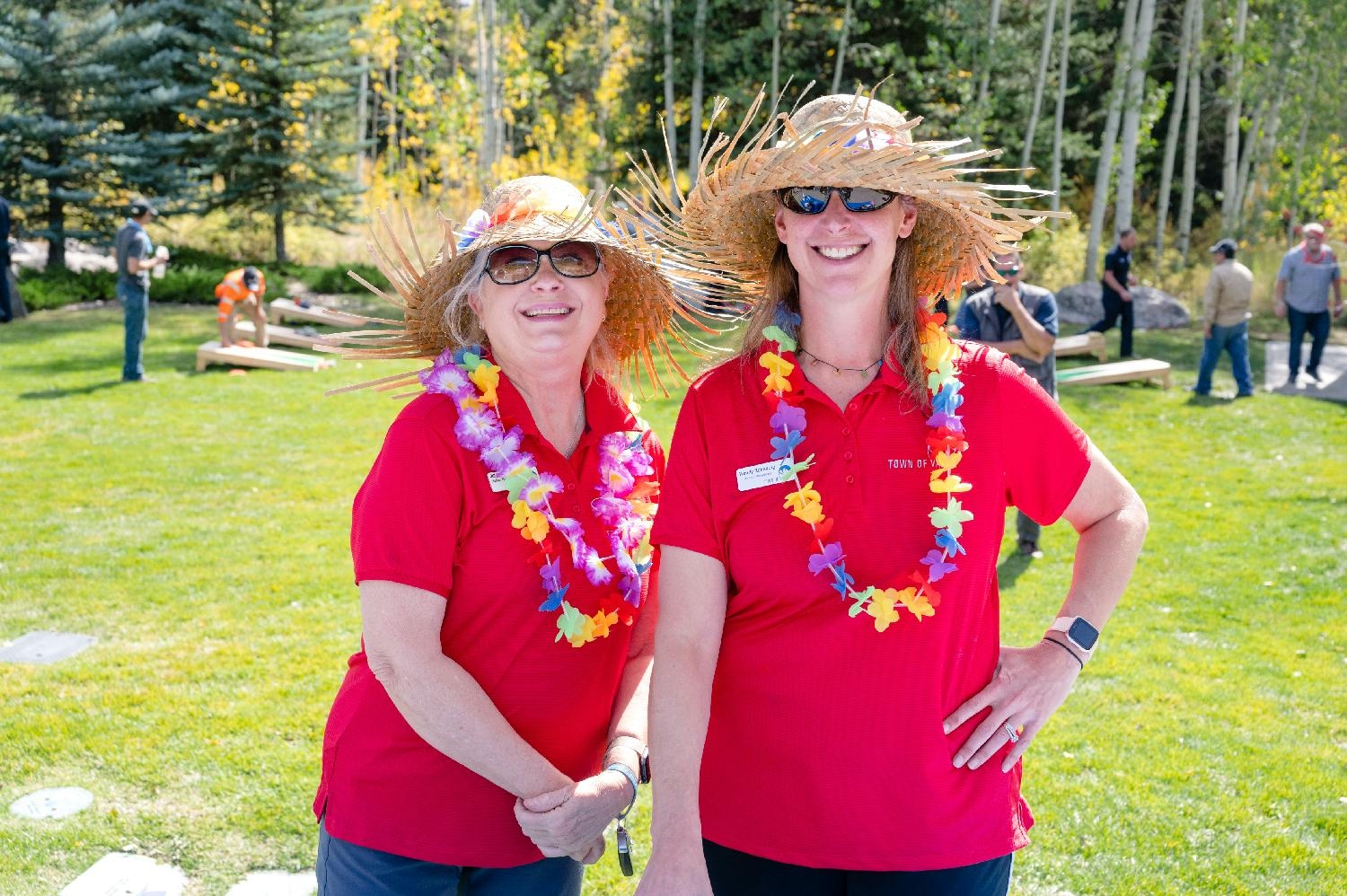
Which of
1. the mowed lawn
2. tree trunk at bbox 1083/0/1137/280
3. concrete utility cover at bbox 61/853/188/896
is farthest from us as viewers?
tree trunk at bbox 1083/0/1137/280

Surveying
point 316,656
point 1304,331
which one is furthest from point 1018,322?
point 1304,331

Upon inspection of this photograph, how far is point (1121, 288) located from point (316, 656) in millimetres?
13118

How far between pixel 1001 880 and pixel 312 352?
14.9 metres

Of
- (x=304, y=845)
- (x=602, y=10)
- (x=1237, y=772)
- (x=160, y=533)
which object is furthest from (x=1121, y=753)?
(x=602, y=10)

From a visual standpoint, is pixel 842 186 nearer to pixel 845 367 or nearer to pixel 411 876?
pixel 845 367

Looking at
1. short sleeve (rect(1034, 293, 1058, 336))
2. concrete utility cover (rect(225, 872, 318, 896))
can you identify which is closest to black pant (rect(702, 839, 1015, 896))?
concrete utility cover (rect(225, 872, 318, 896))

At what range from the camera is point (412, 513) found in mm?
1979

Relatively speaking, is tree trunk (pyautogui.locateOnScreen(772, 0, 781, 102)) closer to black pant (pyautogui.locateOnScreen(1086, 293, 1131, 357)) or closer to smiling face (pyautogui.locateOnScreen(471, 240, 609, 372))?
black pant (pyautogui.locateOnScreen(1086, 293, 1131, 357))

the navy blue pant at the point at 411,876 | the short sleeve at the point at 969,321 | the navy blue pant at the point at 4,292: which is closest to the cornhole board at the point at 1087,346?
the short sleeve at the point at 969,321

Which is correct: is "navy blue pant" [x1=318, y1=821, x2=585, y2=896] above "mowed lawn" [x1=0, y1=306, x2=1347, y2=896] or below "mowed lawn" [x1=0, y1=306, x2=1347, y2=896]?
above

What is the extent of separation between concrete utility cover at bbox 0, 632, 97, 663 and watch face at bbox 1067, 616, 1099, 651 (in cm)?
495

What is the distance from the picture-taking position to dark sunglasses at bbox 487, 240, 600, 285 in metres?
2.23

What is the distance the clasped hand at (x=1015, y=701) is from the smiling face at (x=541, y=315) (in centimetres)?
104

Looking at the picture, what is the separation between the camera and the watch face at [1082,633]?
2.17 meters
